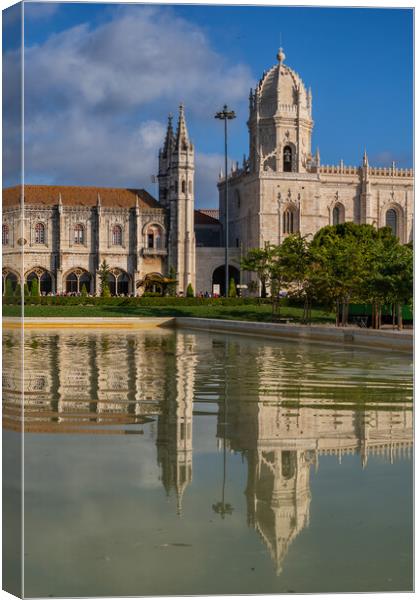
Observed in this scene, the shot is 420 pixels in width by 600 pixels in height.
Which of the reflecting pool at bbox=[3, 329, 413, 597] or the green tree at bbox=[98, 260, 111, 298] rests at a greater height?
the green tree at bbox=[98, 260, 111, 298]

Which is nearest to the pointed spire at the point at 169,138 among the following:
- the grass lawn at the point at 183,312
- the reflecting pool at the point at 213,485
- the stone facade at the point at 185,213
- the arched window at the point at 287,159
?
the stone facade at the point at 185,213

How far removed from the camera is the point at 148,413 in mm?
9875

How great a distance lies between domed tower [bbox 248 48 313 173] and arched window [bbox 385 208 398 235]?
7.25 metres

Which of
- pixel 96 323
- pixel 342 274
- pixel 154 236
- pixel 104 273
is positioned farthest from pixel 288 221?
pixel 342 274

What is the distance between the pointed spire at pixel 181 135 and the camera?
2313 inches

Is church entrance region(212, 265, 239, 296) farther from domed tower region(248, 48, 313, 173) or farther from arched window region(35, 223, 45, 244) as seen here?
arched window region(35, 223, 45, 244)

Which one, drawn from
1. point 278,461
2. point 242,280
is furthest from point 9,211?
point 242,280

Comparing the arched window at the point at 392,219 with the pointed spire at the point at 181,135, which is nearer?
the pointed spire at the point at 181,135

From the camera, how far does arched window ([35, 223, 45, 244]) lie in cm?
5797

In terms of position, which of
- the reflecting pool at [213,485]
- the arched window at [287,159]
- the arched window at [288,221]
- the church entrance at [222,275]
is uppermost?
the arched window at [287,159]

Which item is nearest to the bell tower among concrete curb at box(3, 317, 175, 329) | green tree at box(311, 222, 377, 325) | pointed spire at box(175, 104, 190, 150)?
pointed spire at box(175, 104, 190, 150)

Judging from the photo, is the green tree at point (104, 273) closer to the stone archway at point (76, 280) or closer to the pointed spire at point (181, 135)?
the stone archway at point (76, 280)

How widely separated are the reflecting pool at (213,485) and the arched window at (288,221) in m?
46.2

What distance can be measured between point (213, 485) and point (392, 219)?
193ft
